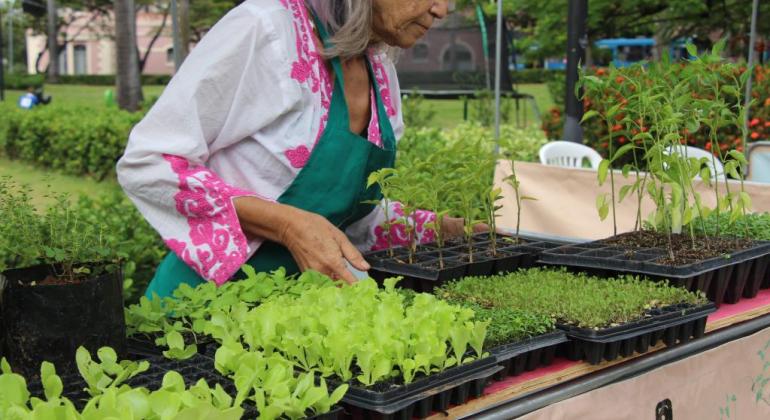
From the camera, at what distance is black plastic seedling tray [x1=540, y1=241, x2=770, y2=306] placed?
2057mm

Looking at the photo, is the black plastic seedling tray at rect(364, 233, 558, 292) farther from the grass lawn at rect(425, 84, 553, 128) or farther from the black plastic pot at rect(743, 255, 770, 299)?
the grass lawn at rect(425, 84, 553, 128)

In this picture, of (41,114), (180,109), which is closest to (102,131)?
(41,114)

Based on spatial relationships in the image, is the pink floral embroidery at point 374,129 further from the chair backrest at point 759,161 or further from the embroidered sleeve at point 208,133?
the chair backrest at point 759,161

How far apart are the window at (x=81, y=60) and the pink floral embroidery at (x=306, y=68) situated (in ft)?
194

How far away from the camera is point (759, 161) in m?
4.28

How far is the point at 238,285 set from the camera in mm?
1717

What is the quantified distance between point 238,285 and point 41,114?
1146 cm

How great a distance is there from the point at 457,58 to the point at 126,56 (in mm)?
7274

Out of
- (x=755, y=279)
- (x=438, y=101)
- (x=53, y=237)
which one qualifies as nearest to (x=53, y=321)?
(x=53, y=237)

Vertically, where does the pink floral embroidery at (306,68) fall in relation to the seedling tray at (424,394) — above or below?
above

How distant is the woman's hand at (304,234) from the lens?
6.22 feet

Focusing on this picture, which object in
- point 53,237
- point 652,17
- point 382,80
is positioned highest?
point 652,17

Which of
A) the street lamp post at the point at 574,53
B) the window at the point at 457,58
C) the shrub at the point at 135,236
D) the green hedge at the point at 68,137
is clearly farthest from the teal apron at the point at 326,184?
the window at the point at 457,58

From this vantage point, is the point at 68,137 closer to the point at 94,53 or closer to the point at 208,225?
the point at 208,225
